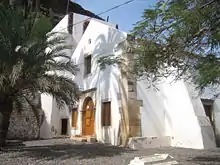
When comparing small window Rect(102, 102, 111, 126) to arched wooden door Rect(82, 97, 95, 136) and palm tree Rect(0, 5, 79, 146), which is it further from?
palm tree Rect(0, 5, 79, 146)

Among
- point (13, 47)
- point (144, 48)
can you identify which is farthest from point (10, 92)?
point (144, 48)

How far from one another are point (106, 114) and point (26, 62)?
5.88 meters

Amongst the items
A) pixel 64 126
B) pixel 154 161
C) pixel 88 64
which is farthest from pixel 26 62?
pixel 64 126

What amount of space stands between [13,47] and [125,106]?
19.7 feet

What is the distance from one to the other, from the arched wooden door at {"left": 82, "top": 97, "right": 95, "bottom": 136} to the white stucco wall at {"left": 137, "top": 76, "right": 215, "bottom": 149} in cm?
379

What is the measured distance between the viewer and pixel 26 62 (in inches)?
411

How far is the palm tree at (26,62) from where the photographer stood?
33.9 ft

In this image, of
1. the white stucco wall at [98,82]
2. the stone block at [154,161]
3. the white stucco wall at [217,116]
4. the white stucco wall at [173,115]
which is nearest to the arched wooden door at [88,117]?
the white stucco wall at [98,82]

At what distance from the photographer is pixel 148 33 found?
6570 millimetres

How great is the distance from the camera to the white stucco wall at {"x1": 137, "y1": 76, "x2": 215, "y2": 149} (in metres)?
12.6

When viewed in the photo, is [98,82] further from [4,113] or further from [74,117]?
[4,113]

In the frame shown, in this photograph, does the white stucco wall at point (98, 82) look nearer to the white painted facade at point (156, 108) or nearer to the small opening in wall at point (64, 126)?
the white painted facade at point (156, 108)

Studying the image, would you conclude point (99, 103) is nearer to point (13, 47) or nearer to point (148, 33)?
point (13, 47)

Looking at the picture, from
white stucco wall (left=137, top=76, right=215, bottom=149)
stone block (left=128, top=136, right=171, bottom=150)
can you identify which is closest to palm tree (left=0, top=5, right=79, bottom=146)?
stone block (left=128, top=136, right=171, bottom=150)
